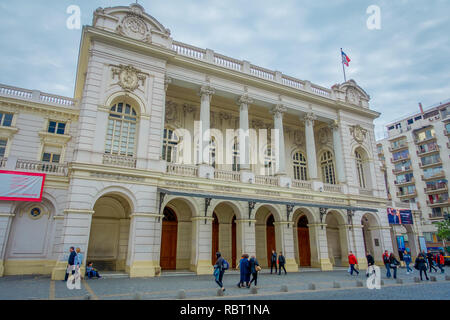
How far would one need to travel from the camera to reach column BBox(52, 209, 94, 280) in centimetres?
1399

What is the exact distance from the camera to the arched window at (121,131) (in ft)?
57.3

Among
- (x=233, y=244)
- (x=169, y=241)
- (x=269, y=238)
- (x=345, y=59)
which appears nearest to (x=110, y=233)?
(x=169, y=241)

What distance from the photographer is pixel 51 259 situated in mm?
17109

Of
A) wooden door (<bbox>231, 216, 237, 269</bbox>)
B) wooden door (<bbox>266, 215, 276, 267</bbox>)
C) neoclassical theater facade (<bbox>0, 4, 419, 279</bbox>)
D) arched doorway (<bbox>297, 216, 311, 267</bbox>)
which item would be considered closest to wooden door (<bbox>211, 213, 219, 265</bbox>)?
neoclassical theater facade (<bbox>0, 4, 419, 279</bbox>)

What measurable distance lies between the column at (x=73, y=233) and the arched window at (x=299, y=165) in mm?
18457

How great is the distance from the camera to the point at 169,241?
20.2 m

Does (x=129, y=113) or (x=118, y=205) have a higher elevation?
(x=129, y=113)

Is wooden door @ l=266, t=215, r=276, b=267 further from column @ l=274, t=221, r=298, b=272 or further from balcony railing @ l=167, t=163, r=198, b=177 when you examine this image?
balcony railing @ l=167, t=163, r=198, b=177

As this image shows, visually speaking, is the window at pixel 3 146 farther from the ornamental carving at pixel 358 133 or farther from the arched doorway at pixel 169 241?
the ornamental carving at pixel 358 133

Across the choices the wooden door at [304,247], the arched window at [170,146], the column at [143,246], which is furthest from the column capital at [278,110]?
the column at [143,246]

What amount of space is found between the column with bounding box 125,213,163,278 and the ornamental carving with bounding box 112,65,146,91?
311 inches
